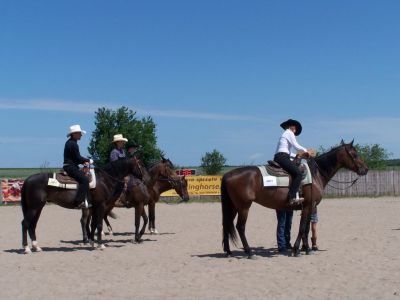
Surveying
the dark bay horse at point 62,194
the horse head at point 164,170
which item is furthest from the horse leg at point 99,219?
the horse head at point 164,170

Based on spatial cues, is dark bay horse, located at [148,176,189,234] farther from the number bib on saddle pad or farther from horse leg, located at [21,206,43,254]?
the number bib on saddle pad

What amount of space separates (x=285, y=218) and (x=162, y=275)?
3.90 m

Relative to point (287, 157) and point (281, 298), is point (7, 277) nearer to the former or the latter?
point (281, 298)

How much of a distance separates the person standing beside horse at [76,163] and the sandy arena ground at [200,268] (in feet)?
4.18

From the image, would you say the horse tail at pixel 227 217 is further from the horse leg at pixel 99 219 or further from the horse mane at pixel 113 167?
the horse leg at pixel 99 219

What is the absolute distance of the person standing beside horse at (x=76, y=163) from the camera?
12289 mm

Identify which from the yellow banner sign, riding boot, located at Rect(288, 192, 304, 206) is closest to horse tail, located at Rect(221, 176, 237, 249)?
riding boot, located at Rect(288, 192, 304, 206)

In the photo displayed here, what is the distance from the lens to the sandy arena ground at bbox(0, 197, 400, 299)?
7.93 m

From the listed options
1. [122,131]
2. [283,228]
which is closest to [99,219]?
[283,228]

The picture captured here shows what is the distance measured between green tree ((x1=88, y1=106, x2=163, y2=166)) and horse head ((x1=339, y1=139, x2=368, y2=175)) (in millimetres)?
38875

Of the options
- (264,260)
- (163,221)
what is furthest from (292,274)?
(163,221)

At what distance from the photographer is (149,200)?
1495cm

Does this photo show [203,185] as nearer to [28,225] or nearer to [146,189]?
[146,189]

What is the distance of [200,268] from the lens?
9.91 meters
